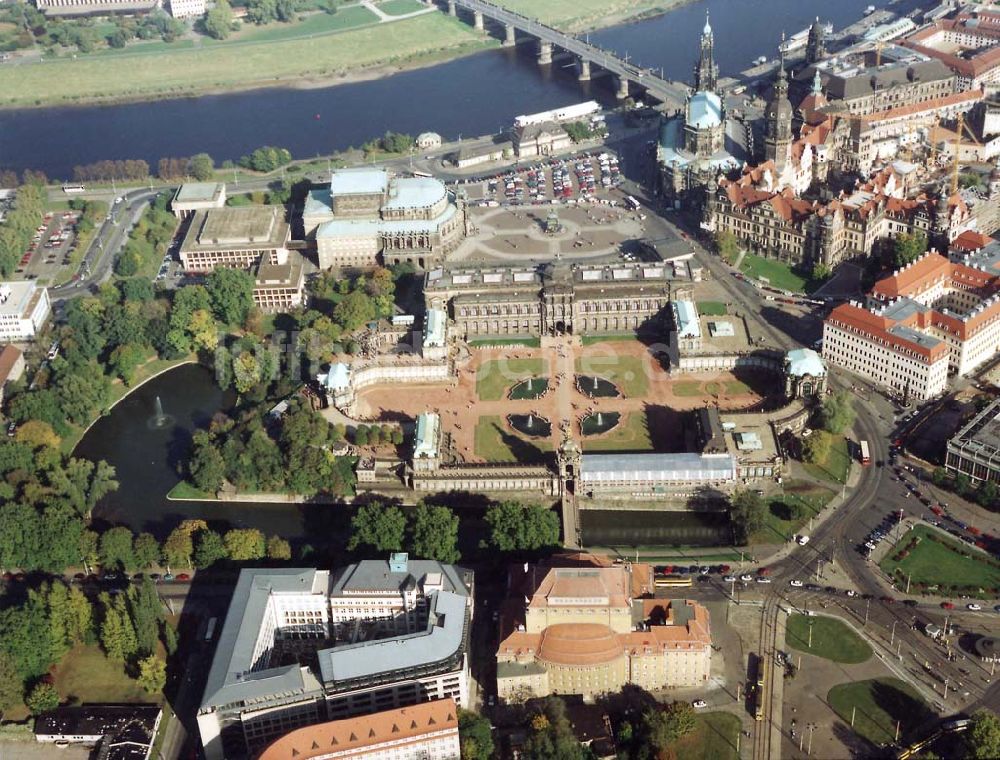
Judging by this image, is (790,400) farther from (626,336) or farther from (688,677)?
(688,677)

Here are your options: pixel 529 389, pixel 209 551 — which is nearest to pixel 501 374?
pixel 529 389

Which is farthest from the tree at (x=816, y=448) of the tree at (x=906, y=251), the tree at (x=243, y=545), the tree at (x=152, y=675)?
the tree at (x=152, y=675)

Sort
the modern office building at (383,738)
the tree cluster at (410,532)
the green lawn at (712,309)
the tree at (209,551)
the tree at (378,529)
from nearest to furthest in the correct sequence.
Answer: the modern office building at (383,738) → the tree cluster at (410,532) → the tree at (378,529) → the tree at (209,551) → the green lawn at (712,309)

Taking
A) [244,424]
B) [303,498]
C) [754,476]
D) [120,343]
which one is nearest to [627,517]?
[754,476]

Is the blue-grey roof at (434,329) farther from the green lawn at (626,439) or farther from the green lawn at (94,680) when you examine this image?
the green lawn at (94,680)

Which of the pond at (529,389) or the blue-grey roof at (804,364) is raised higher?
the blue-grey roof at (804,364)

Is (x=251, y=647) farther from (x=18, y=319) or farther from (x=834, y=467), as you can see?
(x=18, y=319)

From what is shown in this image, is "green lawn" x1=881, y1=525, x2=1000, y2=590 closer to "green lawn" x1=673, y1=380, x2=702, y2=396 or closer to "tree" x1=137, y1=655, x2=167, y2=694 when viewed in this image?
"green lawn" x1=673, y1=380, x2=702, y2=396
